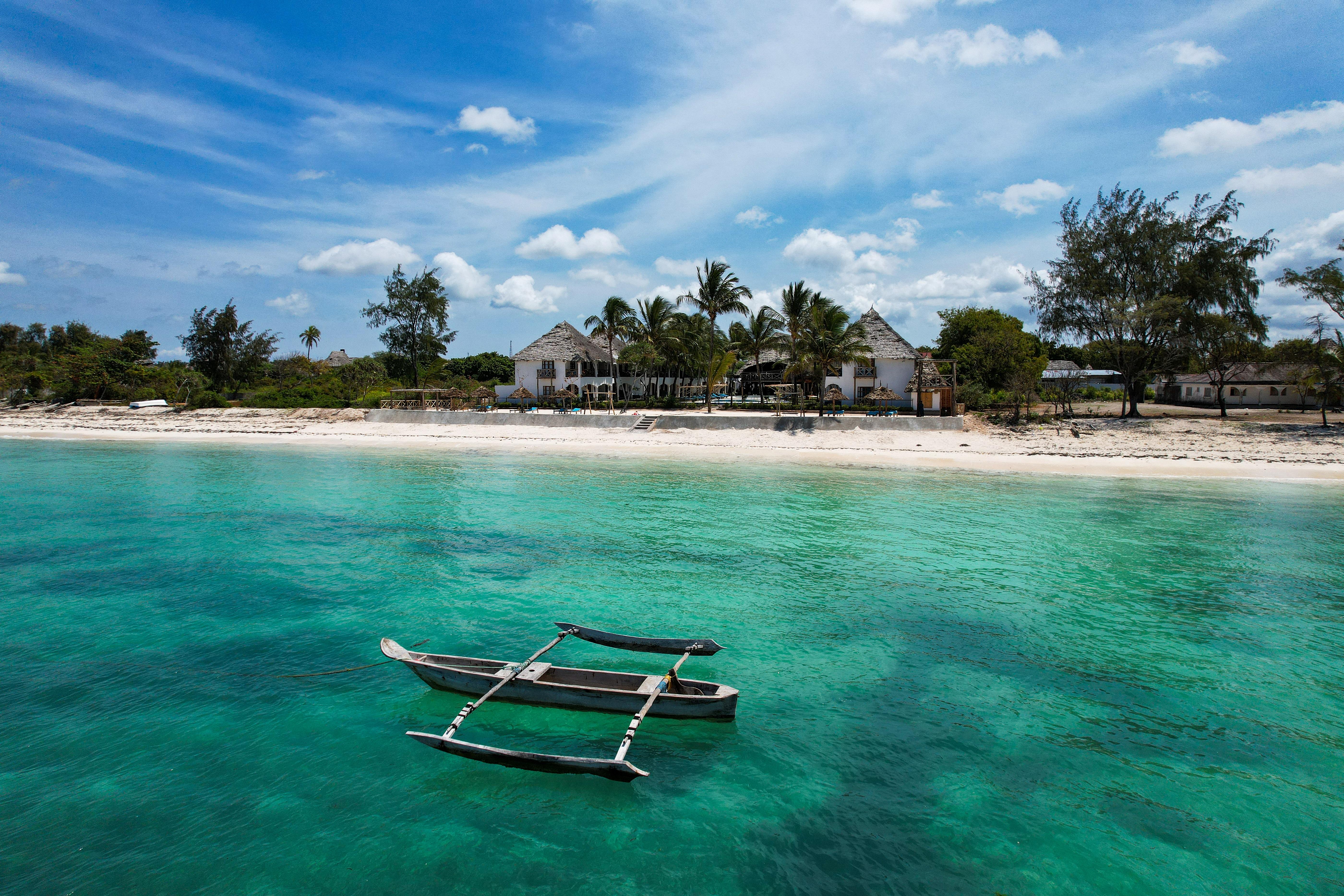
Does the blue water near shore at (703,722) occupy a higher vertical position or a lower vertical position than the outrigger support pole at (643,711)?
lower

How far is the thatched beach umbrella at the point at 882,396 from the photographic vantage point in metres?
32.4

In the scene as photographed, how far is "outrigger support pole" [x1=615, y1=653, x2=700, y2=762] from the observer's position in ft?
17.8

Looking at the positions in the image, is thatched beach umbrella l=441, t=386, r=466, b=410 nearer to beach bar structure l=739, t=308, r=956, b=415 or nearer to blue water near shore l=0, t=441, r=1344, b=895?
beach bar structure l=739, t=308, r=956, b=415

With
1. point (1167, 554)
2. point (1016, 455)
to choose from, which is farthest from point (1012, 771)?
point (1016, 455)

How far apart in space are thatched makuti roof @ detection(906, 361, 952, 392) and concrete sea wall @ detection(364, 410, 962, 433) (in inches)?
98.5

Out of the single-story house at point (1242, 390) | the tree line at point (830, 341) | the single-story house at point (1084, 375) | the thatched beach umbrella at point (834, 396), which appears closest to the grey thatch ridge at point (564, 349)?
the tree line at point (830, 341)

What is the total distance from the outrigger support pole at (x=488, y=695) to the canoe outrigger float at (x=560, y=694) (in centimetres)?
1

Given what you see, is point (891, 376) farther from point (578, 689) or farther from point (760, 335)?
point (578, 689)

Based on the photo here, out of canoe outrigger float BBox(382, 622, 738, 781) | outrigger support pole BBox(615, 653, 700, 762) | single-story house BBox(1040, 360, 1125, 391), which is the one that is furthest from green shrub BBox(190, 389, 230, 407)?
single-story house BBox(1040, 360, 1125, 391)

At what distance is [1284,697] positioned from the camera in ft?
24.2

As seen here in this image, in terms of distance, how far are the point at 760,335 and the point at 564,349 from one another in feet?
50.1

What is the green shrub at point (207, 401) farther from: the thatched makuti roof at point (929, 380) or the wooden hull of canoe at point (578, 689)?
the wooden hull of canoe at point (578, 689)

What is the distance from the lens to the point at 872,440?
29.2m

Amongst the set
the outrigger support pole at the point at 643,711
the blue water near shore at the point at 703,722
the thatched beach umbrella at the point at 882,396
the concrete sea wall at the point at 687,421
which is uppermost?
the thatched beach umbrella at the point at 882,396
